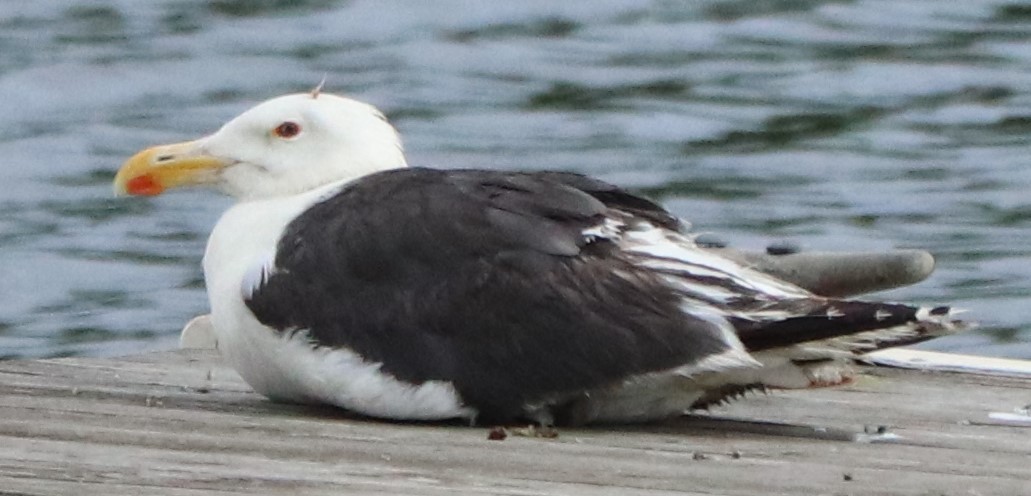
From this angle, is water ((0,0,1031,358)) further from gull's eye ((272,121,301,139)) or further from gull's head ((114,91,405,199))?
gull's eye ((272,121,301,139))

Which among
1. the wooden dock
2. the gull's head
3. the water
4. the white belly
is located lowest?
the wooden dock

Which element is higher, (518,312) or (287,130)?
(287,130)

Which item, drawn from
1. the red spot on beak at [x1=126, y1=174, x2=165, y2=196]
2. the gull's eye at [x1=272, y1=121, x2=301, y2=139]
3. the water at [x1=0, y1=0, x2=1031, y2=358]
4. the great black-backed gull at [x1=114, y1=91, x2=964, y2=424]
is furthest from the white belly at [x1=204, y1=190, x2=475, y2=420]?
the water at [x1=0, y1=0, x2=1031, y2=358]

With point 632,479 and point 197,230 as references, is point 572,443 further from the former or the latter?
point 197,230

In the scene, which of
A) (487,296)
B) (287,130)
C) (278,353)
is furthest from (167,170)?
(487,296)

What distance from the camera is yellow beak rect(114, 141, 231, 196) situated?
738 centimetres

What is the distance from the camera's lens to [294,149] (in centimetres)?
723

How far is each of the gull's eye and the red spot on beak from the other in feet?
1.29

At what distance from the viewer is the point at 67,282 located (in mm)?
13391

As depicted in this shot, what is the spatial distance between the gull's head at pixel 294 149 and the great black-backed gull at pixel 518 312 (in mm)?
368

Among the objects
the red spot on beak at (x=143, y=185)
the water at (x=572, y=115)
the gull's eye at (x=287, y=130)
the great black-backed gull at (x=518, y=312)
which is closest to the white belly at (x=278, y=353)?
the great black-backed gull at (x=518, y=312)

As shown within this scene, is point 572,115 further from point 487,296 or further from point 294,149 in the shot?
point 487,296

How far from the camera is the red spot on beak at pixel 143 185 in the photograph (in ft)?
24.3

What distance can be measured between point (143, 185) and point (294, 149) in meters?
0.47
